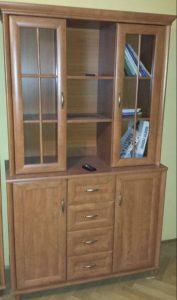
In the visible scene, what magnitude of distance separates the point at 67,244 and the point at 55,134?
0.73 metres

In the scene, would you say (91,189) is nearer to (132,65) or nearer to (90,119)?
(90,119)

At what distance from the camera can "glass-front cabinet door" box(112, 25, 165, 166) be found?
192cm

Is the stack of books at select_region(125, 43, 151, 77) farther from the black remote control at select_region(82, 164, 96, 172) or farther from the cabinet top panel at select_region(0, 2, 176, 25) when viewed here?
the black remote control at select_region(82, 164, 96, 172)

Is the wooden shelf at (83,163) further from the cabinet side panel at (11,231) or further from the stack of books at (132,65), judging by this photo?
the stack of books at (132,65)

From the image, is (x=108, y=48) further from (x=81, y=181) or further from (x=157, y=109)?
(x=81, y=181)

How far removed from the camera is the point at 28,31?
173 cm

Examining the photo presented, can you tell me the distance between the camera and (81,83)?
221 centimetres

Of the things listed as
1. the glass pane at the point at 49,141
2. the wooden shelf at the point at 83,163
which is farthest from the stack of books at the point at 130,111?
the glass pane at the point at 49,141

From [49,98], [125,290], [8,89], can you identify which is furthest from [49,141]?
[125,290]

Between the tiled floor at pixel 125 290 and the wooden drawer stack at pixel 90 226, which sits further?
the tiled floor at pixel 125 290

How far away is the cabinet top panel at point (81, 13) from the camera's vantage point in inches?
64.4

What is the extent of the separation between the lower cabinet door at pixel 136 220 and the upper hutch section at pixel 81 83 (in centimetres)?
14

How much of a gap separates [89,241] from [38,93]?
1031 millimetres

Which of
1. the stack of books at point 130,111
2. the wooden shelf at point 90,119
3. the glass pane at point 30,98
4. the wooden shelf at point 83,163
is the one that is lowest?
the wooden shelf at point 83,163
